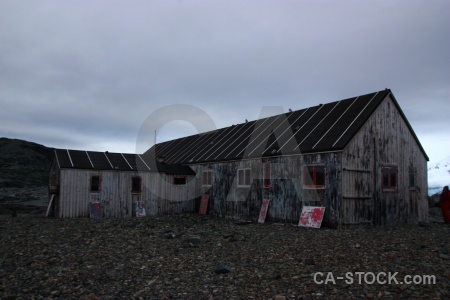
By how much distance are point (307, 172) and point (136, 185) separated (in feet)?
37.5

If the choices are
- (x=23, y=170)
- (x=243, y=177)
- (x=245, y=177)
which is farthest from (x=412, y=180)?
(x=23, y=170)

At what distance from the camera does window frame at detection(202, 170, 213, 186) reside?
25.0 meters

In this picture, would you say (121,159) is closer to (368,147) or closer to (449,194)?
(368,147)

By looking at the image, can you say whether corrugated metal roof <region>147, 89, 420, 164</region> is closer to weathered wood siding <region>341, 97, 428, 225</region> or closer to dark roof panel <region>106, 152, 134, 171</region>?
weathered wood siding <region>341, 97, 428, 225</region>

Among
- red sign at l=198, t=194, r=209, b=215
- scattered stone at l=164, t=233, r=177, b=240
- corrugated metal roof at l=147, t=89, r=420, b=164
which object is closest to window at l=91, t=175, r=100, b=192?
red sign at l=198, t=194, r=209, b=215

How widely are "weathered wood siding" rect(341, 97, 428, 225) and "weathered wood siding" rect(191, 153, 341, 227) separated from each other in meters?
0.65

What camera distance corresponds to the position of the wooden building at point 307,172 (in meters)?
17.0

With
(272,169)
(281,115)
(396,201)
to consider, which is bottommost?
(396,201)

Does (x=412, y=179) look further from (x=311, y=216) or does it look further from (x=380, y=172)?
(x=311, y=216)

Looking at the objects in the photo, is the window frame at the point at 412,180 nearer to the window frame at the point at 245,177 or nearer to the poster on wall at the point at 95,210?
the window frame at the point at 245,177

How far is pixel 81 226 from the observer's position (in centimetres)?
1725

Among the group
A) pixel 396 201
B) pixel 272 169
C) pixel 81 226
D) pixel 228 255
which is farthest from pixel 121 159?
pixel 396 201

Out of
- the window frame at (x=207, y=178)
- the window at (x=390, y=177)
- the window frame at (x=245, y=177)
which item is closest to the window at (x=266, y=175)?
the window frame at (x=245, y=177)

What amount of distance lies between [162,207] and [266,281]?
17002 mm
